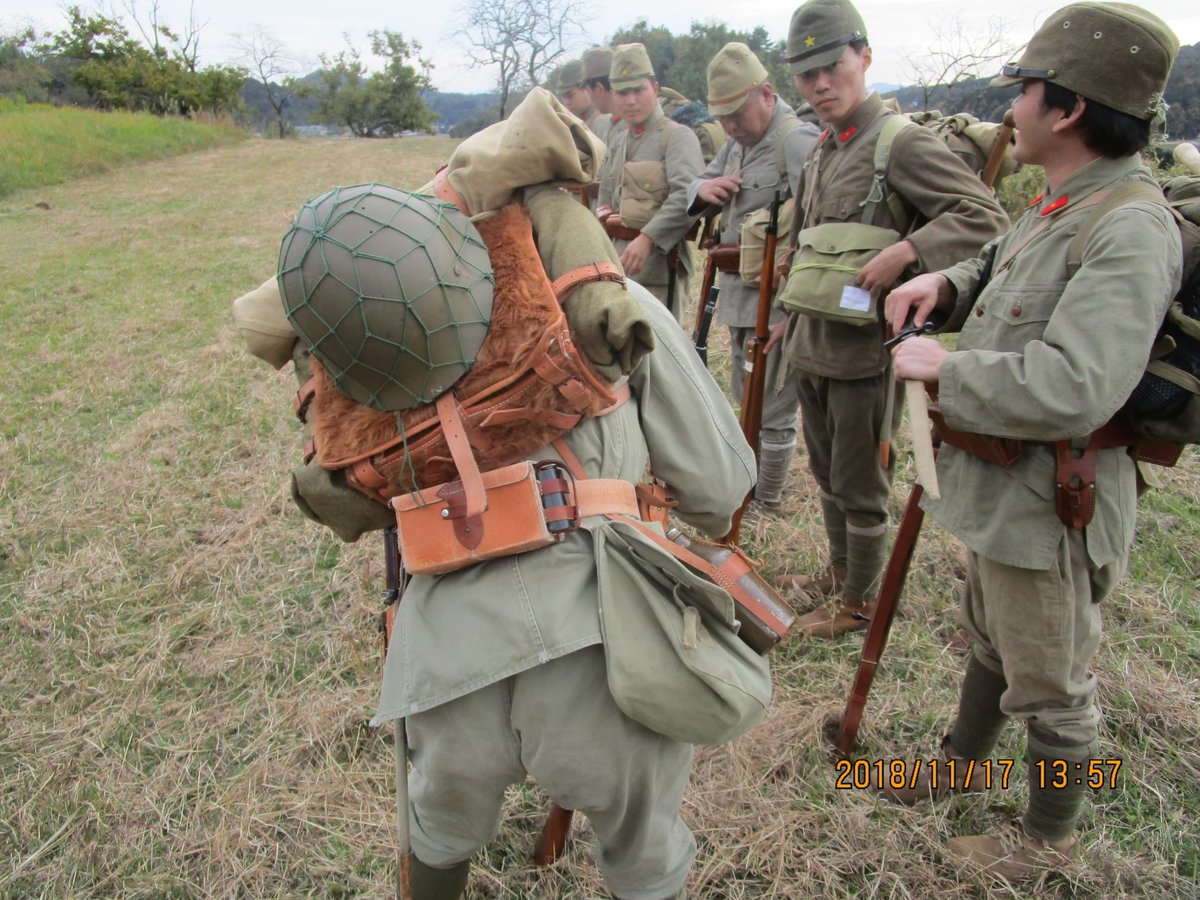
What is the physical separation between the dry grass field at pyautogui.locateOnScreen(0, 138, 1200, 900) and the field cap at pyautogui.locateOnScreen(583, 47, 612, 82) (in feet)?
10.4

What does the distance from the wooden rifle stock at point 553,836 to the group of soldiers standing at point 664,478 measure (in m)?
0.49

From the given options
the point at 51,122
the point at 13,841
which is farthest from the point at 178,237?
the point at 51,122

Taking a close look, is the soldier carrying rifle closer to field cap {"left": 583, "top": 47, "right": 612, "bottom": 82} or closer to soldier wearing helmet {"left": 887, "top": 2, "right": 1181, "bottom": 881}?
soldier wearing helmet {"left": 887, "top": 2, "right": 1181, "bottom": 881}

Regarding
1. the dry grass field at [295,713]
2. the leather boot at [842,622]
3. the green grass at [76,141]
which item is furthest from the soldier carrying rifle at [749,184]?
the green grass at [76,141]

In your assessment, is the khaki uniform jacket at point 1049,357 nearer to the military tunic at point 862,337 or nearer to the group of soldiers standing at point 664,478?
the group of soldiers standing at point 664,478

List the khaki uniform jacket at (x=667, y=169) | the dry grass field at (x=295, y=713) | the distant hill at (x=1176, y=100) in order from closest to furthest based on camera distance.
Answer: the dry grass field at (x=295, y=713) < the khaki uniform jacket at (x=667, y=169) < the distant hill at (x=1176, y=100)

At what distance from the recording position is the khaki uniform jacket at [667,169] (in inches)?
159

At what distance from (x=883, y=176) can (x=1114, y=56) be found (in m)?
1.00

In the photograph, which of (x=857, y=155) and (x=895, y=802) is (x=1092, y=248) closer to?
(x=857, y=155)

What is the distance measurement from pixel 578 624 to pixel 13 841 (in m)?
2.27

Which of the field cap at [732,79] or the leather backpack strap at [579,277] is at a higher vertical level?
the field cap at [732,79]

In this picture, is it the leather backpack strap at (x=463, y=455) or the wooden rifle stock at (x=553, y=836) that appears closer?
the leather backpack strap at (x=463, y=455)

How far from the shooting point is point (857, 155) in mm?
2570

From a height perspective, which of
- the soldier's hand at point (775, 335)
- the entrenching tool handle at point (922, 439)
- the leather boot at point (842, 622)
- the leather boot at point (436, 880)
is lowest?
the leather boot at point (842, 622)
